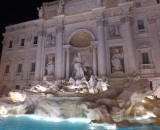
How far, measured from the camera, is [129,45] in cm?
1778

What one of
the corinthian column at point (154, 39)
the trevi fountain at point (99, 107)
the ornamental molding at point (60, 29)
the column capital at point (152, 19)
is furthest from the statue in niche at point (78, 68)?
the column capital at point (152, 19)

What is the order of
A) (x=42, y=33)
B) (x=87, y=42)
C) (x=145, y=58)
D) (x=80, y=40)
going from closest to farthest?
(x=145, y=58)
(x=87, y=42)
(x=80, y=40)
(x=42, y=33)

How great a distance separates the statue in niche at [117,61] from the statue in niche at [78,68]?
3.40m

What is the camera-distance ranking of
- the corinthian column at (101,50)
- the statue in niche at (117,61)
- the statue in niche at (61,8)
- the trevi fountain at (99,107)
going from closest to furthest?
the trevi fountain at (99,107) < the statue in niche at (117,61) < the corinthian column at (101,50) < the statue in niche at (61,8)

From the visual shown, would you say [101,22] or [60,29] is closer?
[101,22]

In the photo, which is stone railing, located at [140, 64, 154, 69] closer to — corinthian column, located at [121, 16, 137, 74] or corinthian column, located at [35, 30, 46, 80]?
corinthian column, located at [121, 16, 137, 74]

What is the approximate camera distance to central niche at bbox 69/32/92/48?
21.0m

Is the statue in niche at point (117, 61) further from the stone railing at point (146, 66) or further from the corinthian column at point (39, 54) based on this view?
the corinthian column at point (39, 54)

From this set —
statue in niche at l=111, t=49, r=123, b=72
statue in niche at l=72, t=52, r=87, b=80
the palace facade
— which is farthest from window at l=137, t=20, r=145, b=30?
statue in niche at l=72, t=52, r=87, b=80

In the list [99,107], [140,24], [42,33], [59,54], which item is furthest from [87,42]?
[99,107]

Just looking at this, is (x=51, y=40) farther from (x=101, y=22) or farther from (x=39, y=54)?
(x=101, y=22)

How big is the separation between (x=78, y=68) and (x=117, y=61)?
4.53 meters

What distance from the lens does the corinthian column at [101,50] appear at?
59.0 ft

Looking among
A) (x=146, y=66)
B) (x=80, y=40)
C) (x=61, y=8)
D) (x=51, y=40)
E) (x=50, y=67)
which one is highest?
(x=61, y=8)
